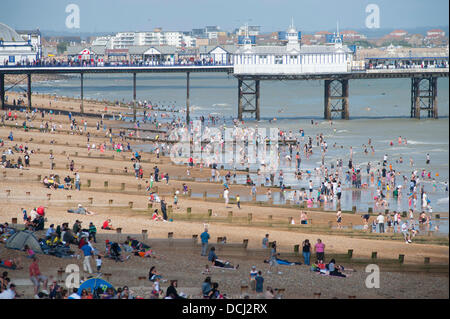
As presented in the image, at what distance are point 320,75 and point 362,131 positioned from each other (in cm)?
887

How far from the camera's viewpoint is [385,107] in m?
93.8

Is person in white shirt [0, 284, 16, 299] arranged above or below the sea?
below

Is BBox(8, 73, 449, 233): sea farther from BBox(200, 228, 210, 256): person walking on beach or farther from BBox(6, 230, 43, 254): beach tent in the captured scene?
BBox(6, 230, 43, 254): beach tent

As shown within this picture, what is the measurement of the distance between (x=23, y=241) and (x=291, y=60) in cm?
5364

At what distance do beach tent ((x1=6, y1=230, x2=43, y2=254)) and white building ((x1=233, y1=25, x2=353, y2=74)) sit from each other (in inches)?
2069

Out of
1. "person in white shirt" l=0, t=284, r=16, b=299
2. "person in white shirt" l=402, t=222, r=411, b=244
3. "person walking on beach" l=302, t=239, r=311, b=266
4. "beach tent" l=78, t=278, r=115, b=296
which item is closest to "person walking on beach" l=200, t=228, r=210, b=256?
"person walking on beach" l=302, t=239, r=311, b=266

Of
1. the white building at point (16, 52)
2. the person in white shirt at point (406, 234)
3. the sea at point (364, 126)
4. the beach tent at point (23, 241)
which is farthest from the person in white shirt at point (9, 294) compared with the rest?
the white building at point (16, 52)

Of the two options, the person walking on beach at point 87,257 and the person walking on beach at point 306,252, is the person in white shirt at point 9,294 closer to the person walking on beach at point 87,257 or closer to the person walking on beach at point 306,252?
the person walking on beach at point 87,257

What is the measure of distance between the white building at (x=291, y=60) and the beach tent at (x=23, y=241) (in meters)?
52.6

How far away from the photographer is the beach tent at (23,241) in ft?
68.4

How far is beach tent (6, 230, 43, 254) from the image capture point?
2086 centimetres
